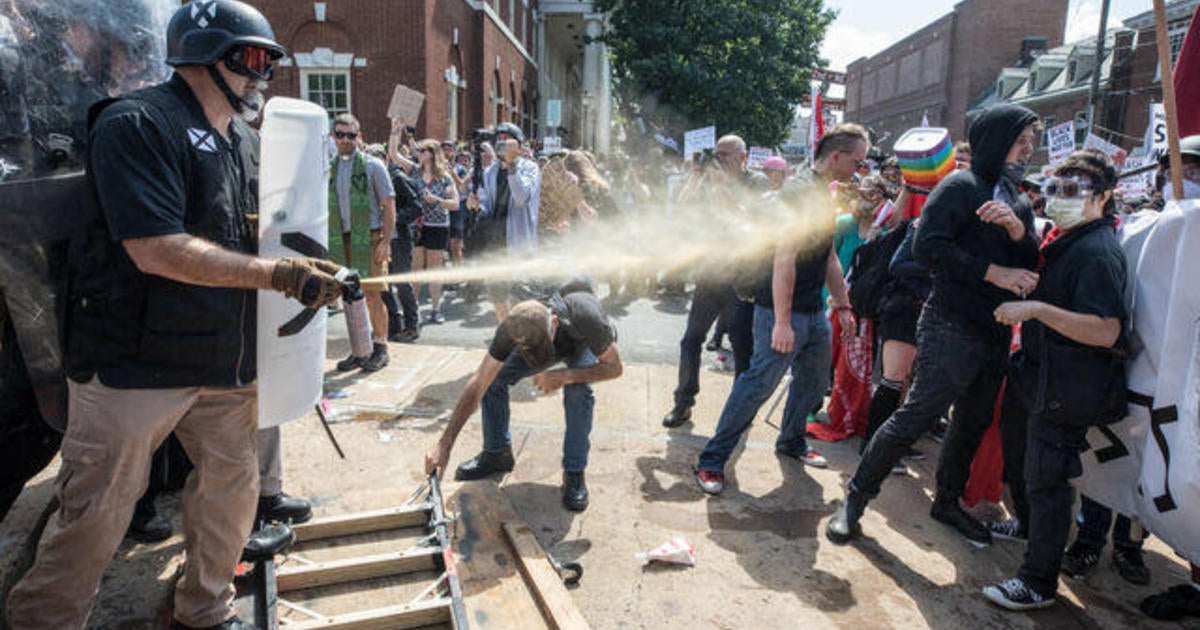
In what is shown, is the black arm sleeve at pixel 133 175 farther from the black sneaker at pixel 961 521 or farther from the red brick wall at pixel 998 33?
the red brick wall at pixel 998 33

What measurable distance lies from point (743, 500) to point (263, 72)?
3.14m

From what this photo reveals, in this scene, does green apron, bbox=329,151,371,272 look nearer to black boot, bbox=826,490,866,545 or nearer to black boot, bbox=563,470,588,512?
black boot, bbox=563,470,588,512

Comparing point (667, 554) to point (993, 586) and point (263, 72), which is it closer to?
point (993, 586)

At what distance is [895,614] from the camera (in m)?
3.01

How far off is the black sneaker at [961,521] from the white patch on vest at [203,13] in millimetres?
4019

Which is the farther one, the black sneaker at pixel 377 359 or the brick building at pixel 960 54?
the brick building at pixel 960 54

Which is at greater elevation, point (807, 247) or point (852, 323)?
point (807, 247)

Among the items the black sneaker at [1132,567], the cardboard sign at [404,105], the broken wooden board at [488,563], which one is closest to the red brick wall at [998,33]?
the cardboard sign at [404,105]

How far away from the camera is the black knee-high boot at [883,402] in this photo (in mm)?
4410

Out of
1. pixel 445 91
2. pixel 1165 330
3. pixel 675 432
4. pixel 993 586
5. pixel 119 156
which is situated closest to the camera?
pixel 119 156

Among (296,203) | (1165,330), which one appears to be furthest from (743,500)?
(296,203)

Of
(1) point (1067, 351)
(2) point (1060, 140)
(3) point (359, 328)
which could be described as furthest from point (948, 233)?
(2) point (1060, 140)

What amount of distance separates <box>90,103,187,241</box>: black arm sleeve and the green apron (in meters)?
3.96

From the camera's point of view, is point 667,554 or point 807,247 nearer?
point 667,554
